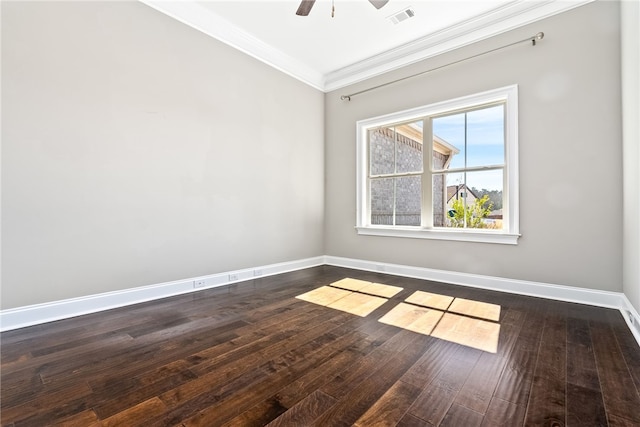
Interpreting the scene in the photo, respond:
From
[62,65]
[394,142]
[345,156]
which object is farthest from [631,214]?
[62,65]

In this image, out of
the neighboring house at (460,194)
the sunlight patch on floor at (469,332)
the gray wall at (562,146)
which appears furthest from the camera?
the neighboring house at (460,194)

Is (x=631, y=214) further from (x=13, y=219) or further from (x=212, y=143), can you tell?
(x=13, y=219)

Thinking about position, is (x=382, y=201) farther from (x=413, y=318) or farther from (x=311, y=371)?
(x=311, y=371)

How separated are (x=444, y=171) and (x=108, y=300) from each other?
4050 millimetres

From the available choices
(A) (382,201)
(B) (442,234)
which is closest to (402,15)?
(A) (382,201)

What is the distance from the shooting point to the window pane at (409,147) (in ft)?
13.8

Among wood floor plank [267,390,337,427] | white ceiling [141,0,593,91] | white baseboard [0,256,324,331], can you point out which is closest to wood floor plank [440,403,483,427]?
wood floor plank [267,390,337,427]

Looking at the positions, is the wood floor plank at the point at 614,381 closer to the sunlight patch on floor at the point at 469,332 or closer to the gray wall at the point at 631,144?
the gray wall at the point at 631,144

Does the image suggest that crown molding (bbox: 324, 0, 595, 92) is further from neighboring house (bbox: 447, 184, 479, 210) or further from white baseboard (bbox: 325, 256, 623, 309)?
white baseboard (bbox: 325, 256, 623, 309)

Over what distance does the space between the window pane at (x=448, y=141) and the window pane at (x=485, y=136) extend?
10 cm

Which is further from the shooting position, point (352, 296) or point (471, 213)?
point (471, 213)

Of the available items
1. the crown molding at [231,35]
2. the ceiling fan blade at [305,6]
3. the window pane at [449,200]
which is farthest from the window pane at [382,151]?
the ceiling fan blade at [305,6]

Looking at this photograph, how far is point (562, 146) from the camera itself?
3.02m

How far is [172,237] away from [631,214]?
4.18m
